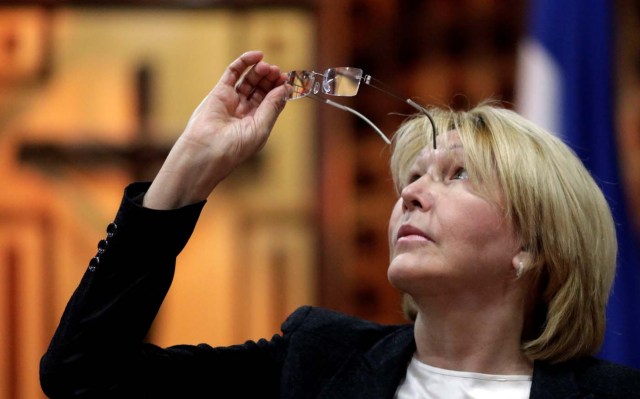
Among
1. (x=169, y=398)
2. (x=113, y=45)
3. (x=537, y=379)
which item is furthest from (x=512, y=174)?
(x=113, y=45)

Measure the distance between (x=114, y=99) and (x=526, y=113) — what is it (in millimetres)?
1890

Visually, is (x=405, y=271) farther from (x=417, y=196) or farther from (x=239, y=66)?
(x=239, y=66)

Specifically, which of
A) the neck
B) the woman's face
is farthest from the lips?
the neck

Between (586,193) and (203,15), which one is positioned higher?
(203,15)

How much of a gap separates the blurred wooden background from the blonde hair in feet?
7.36

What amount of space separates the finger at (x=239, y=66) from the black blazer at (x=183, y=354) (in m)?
0.25

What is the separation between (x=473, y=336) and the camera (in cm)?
180

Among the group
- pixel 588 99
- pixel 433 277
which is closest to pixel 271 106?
pixel 433 277

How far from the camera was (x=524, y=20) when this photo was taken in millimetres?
4094

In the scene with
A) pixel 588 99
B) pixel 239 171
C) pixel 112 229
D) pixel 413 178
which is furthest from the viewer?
pixel 239 171

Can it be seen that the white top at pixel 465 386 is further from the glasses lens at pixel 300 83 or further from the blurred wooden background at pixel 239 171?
the blurred wooden background at pixel 239 171

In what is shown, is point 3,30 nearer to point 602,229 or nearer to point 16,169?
point 16,169

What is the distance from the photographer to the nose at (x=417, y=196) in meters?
1.78

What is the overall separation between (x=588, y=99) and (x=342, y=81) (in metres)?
1.28
